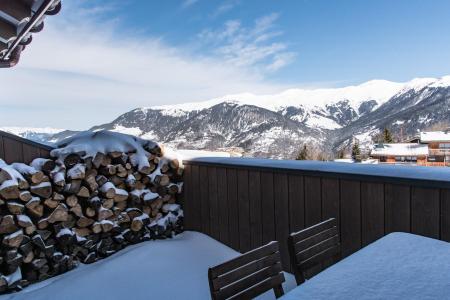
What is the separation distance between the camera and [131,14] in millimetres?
9383

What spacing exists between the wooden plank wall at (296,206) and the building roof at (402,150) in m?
29.3

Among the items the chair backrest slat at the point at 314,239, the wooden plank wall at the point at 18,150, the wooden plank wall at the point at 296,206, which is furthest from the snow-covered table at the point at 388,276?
the wooden plank wall at the point at 18,150

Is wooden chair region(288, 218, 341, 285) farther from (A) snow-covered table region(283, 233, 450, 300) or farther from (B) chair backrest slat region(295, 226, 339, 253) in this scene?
(A) snow-covered table region(283, 233, 450, 300)

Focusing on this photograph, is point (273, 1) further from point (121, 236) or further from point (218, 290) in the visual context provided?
point (218, 290)

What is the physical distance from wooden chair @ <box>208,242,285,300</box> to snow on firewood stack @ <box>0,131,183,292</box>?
268 centimetres

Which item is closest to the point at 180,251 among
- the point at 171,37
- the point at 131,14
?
the point at 131,14

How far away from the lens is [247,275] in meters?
1.29

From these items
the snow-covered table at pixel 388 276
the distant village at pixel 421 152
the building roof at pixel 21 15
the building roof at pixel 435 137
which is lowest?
the distant village at pixel 421 152

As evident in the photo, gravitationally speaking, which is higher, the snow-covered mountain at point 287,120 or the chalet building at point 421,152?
the snow-covered mountain at point 287,120

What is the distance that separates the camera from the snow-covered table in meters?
0.93

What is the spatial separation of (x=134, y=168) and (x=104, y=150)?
431 mm

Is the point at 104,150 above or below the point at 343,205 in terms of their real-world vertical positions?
above

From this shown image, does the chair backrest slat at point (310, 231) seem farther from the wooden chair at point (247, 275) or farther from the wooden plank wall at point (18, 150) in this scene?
the wooden plank wall at point (18, 150)

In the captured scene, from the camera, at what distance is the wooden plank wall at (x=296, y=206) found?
201 cm
